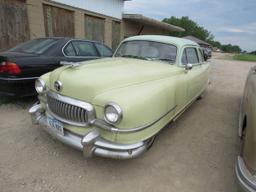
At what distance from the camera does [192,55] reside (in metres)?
4.70

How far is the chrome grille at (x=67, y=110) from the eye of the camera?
2.46 meters

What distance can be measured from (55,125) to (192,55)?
3393 mm

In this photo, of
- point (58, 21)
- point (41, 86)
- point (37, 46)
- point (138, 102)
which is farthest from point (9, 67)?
point (58, 21)

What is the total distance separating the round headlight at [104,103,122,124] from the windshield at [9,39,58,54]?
10.9ft

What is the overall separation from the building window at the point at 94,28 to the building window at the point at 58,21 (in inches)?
40.3

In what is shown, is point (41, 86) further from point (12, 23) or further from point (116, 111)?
point (12, 23)

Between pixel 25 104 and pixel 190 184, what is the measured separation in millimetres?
4044

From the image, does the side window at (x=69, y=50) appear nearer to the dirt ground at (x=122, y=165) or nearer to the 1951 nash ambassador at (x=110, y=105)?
the dirt ground at (x=122, y=165)

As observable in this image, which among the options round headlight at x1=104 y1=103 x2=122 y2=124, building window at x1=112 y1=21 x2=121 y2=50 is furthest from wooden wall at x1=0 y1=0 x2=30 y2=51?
round headlight at x1=104 y1=103 x2=122 y2=124

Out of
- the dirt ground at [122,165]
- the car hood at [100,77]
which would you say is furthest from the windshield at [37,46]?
the car hood at [100,77]

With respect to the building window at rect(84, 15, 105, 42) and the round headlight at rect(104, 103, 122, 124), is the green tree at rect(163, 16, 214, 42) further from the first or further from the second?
the round headlight at rect(104, 103, 122, 124)

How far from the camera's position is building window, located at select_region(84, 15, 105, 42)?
33.9 ft

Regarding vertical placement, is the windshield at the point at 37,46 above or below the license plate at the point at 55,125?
above

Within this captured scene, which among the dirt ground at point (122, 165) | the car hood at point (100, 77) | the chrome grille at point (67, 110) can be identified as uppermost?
the car hood at point (100, 77)
